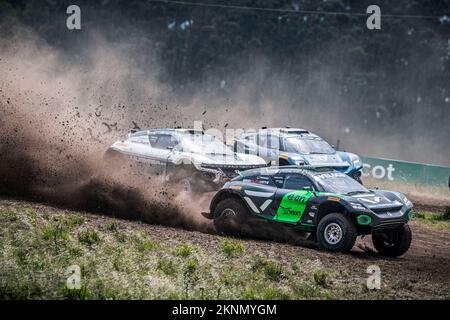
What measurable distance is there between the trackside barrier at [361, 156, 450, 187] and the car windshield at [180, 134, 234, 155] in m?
9.19

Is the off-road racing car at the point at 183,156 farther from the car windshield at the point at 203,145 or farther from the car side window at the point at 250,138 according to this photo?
the car side window at the point at 250,138

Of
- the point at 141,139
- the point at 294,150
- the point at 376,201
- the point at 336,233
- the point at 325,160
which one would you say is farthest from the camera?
the point at 294,150

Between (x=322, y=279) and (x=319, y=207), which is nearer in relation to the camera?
(x=322, y=279)

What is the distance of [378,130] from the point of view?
4400 centimetres

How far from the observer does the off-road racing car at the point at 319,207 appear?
11.0 meters

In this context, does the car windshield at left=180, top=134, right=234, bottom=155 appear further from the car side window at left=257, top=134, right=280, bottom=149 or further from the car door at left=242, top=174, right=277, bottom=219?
the car door at left=242, top=174, right=277, bottom=219

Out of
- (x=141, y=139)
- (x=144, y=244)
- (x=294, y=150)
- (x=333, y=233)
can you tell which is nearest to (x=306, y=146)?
(x=294, y=150)

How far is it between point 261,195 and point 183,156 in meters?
3.44

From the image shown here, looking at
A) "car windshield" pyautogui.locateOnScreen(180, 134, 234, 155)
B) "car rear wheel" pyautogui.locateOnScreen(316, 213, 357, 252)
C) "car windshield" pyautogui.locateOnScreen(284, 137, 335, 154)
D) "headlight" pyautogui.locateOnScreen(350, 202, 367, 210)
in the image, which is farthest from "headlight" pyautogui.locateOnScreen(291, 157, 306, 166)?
"headlight" pyautogui.locateOnScreen(350, 202, 367, 210)

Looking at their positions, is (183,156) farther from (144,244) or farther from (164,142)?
(144,244)

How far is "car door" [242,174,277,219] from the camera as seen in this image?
12070 millimetres

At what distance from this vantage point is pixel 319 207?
11.4 metres

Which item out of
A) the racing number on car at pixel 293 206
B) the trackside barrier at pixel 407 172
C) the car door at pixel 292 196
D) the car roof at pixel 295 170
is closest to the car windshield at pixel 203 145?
the car roof at pixel 295 170

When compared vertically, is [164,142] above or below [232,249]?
above
